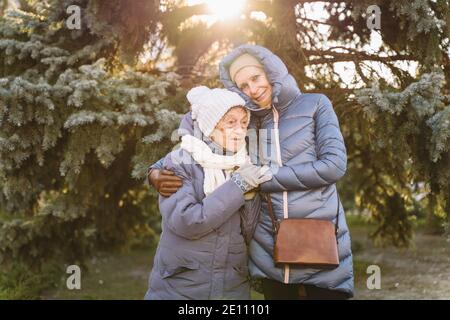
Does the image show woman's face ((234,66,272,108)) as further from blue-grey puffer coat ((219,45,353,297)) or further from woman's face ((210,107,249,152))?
woman's face ((210,107,249,152))

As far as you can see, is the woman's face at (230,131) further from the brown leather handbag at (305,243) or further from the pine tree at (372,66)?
the pine tree at (372,66)

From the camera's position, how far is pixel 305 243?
8.75ft

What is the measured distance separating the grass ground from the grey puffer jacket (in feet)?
11.1

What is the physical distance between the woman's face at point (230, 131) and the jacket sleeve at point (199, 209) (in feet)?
0.66

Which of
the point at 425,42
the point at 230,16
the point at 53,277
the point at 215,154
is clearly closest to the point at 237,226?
the point at 215,154

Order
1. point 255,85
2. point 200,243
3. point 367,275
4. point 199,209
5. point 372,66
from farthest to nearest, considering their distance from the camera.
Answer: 1. point 367,275
2. point 372,66
3. point 255,85
4. point 200,243
5. point 199,209

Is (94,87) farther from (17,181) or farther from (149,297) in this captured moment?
(149,297)

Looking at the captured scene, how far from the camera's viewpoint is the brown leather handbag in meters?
2.66

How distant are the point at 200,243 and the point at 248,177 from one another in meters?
0.41

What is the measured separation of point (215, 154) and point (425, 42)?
90.2 inches

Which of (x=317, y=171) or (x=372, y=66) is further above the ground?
(x=372, y=66)

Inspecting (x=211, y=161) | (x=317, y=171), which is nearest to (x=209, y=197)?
(x=211, y=161)

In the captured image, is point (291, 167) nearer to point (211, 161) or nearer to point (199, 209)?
point (211, 161)

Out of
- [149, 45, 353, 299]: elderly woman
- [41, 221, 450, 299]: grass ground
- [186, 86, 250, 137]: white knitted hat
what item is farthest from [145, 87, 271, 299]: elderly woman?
[41, 221, 450, 299]: grass ground
